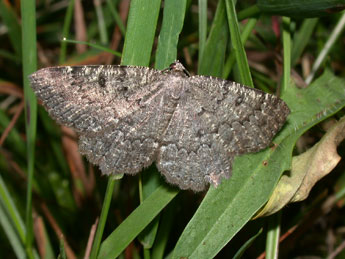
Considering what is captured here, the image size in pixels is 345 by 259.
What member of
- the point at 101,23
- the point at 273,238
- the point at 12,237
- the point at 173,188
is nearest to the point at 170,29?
A: the point at 173,188

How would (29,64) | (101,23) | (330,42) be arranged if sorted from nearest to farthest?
(29,64) → (330,42) → (101,23)

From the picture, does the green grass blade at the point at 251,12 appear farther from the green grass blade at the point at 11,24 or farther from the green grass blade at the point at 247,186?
the green grass blade at the point at 11,24

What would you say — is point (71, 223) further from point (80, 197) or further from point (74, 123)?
point (74, 123)

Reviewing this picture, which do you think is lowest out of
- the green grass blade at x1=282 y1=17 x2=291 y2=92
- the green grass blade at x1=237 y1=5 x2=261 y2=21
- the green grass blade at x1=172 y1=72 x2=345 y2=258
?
the green grass blade at x1=172 y1=72 x2=345 y2=258

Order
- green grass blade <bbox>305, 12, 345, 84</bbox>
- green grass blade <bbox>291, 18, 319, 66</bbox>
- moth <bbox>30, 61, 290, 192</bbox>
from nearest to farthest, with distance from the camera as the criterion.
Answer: moth <bbox>30, 61, 290, 192</bbox> → green grass blade <bbox>305, 12, 345, 84</bbox> → green grass blade <bbox>291, 18, 319, 66</bbox>

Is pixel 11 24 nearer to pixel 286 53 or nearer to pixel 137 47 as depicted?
pixel 137 47

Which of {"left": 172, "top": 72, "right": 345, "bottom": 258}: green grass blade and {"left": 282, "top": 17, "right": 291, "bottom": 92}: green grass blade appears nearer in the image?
{"left": 172, "top": 72, "right": 345, "bottom": 258}: green grass blade

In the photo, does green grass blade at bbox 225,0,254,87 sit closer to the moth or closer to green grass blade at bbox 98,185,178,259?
the moth

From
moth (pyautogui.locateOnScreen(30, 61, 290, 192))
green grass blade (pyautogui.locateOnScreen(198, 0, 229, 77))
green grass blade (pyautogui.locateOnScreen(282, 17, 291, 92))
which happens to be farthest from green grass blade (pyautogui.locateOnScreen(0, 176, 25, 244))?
green grass blade (pyautogui.locateOnScreen(282, 17, 291, 92))
